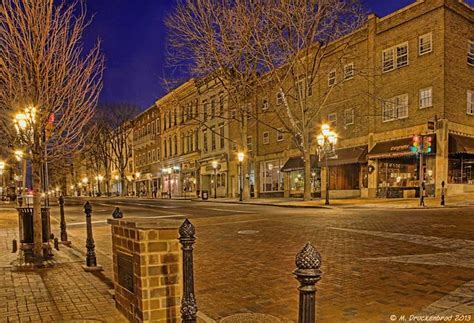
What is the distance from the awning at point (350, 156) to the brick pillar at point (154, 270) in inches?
911

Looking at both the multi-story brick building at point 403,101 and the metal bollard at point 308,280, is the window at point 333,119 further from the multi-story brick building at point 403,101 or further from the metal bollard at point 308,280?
the metal bollard at point 308,280

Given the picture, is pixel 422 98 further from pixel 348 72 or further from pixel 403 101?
pixel 348 72

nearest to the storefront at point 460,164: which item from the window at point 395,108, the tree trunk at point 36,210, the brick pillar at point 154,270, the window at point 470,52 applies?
the window at point 395,108

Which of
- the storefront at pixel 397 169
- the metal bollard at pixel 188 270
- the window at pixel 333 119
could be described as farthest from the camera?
the window at pixel 333 119

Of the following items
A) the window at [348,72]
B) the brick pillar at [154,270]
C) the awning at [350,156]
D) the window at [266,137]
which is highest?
the window at [348,72]

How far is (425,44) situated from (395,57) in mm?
2129

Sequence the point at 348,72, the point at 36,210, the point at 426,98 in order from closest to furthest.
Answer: the point at 36,210, the point at 426,98, the point at 348,72

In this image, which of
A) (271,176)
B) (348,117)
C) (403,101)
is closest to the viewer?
(403,101)

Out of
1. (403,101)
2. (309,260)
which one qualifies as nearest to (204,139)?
(403,101)

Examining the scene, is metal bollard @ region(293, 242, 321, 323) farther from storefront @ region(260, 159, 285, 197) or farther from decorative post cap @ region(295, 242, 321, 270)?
storefront @ region(260, 159, 285, 197)

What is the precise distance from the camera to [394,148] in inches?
935

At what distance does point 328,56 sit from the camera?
29.4 metres

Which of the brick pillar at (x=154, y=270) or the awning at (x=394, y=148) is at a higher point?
the awning at (x=394, y=148)

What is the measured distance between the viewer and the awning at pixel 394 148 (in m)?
22.6
